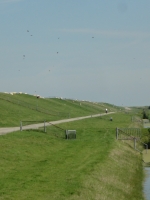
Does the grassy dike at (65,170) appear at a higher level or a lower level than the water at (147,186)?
higher

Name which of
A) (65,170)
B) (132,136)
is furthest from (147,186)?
(132,136)

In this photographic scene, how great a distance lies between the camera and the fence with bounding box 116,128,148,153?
49.1 metres

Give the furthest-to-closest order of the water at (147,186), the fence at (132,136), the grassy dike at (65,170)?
the fence at (132,136)
the water at (147,186)
the grassy dike at (65,170)

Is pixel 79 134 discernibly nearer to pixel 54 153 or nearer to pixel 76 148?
pixel 76 148

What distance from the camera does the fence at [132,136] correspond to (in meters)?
49.1

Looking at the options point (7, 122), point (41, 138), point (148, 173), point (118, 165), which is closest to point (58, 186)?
point (118, 165)

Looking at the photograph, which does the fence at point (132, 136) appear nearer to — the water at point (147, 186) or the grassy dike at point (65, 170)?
the grassy dike at point (65, 170)

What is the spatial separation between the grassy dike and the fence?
5418mm

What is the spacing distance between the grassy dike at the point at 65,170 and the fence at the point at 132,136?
5418 millimetres

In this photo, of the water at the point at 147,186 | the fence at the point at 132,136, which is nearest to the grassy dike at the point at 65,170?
the water at the point at 147,186

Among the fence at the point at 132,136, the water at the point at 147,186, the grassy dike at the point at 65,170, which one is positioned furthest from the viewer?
the fence at the point at 132,136

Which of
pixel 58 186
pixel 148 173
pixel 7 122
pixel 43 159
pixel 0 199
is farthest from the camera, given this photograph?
pixel 7 122

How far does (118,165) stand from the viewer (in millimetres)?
32688

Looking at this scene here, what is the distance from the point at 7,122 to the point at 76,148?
2540 cm
